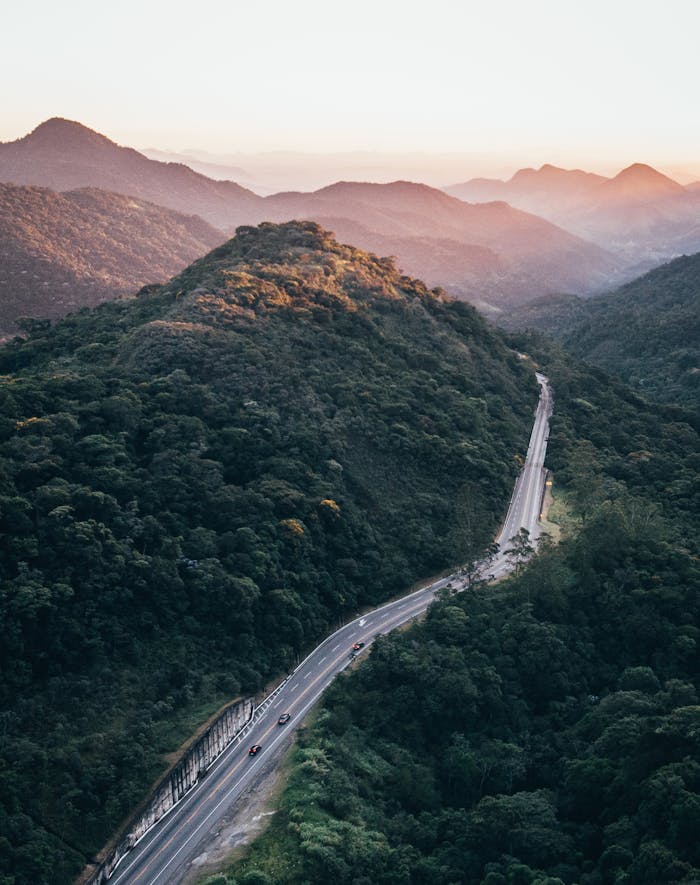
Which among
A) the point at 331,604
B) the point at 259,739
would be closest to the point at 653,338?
the point at 331,604

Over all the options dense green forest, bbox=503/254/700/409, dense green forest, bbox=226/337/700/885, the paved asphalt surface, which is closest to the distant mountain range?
the paved asphalt surface

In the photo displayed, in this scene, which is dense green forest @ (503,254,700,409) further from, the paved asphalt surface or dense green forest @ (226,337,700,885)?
the paved asphalt surface

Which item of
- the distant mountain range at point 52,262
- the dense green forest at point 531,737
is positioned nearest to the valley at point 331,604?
the dense green forest at point 531,737

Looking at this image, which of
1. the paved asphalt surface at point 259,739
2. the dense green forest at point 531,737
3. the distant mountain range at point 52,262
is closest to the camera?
the dense green forest at point 531,737

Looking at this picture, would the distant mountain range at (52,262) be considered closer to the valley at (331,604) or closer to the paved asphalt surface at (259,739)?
the valley at (331,604)

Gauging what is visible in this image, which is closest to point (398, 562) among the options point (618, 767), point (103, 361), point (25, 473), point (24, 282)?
point (618, 767)

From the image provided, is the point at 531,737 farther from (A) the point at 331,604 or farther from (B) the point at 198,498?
(B) the point at 198,498
